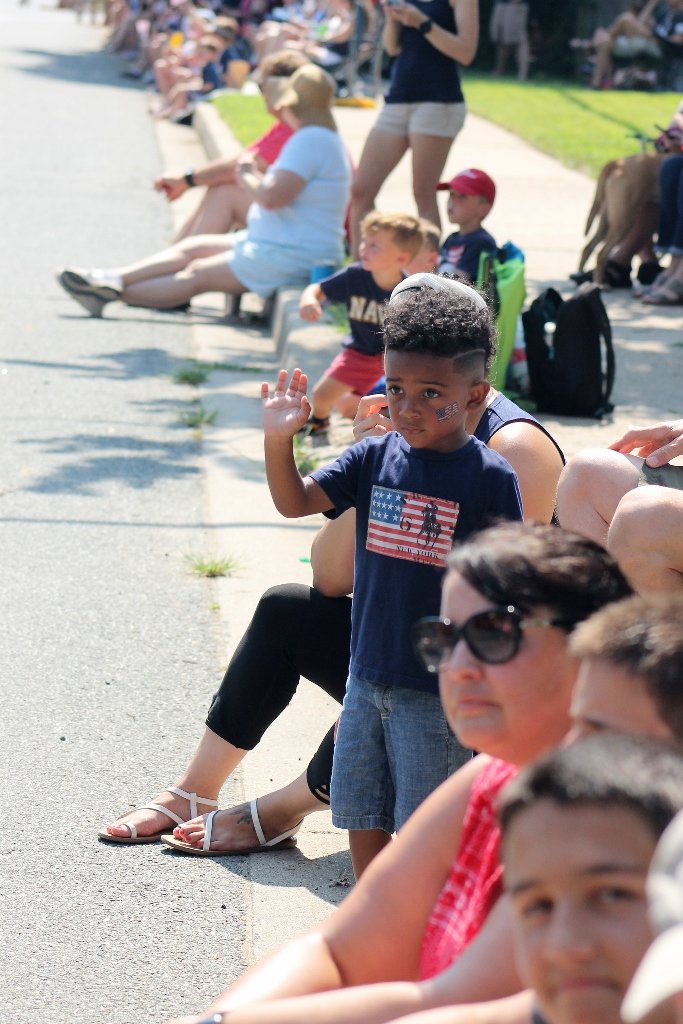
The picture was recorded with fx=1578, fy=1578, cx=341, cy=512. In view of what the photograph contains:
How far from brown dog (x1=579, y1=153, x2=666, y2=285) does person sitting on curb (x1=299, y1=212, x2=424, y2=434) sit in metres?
3.10

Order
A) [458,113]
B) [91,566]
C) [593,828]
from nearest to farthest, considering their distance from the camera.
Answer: [593,828] → [91,566] → [458,113]

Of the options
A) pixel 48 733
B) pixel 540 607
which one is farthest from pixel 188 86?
pixel 540 607

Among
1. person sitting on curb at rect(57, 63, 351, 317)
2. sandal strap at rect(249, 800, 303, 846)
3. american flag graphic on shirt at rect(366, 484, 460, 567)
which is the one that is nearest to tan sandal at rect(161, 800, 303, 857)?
sandal strap at rect(249, 800, 303, 846)

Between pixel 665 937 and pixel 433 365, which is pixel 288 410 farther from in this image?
pixel 665 937

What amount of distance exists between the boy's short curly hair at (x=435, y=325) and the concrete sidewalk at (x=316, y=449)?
1256 mm

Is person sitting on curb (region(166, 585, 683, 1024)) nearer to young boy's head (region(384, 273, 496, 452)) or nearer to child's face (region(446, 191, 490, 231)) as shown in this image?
young boy's head (region(384, 273, 496, 452))

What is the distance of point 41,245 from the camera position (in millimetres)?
11688

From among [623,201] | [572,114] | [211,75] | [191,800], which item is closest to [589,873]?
[191,800]

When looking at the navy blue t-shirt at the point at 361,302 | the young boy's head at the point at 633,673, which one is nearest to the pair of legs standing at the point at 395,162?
the navy blue t-shirt at the point at 361,302

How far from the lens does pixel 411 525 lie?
3.11 meters

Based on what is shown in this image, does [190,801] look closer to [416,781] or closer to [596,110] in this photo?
[416,781]

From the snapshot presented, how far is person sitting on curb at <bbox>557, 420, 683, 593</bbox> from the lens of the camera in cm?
332

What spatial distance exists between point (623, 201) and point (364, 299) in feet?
11.7

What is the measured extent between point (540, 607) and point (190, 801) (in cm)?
193
